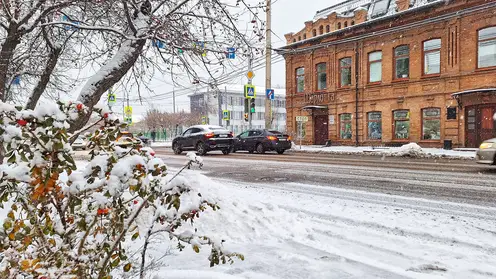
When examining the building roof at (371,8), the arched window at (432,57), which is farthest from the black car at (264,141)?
the building roof at (371,8)

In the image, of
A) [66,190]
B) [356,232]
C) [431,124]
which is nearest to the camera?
[66,190]

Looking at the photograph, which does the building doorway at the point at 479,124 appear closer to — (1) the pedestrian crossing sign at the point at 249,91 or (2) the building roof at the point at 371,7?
(2) the building roof at the point at 371,7

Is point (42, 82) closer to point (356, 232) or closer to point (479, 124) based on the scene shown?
point (356, 232)

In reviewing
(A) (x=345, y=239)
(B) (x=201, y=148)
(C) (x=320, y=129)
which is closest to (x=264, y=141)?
(B) (x=201, y=148)

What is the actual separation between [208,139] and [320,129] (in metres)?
11.7

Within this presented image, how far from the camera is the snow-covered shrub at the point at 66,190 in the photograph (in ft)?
5.19

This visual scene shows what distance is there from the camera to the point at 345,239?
174 inches

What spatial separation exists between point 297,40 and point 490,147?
21.5 meters

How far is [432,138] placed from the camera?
2147 centimetres

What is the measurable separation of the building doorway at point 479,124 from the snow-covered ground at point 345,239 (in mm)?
→ 16455

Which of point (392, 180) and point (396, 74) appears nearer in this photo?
point (392, 180)

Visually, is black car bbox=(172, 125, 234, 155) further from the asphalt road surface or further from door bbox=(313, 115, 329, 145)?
door bbox=(313, 115, 329, 145)

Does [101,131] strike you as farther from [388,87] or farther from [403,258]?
[388,87]

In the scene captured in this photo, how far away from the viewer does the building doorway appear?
768 inches
